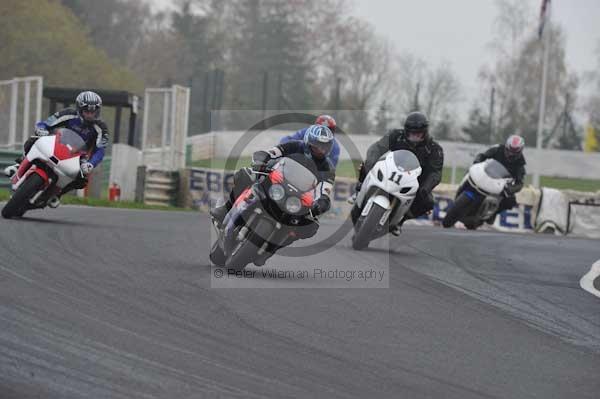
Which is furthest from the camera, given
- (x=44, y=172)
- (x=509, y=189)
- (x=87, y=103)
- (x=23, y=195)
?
(x=509, y=189)

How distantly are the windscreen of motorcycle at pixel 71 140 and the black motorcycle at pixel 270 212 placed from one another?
387 centimetres

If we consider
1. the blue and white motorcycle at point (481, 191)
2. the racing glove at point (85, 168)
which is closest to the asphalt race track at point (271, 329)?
the racing glove at point (85, 168)

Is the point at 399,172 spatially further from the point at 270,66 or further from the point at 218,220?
the point at 270,66

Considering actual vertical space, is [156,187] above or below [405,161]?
below

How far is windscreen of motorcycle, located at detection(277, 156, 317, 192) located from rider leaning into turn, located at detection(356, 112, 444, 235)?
4.20m

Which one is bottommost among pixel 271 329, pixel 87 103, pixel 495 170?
pixel 271 329

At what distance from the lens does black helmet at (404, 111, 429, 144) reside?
13109mm

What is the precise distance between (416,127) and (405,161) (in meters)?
1.23

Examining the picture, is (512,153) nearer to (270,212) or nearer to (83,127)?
(83,127)

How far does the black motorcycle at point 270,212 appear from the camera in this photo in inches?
329

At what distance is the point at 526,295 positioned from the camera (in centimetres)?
917

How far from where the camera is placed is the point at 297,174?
8.42 metres

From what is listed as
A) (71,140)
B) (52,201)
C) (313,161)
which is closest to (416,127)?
(71,140)

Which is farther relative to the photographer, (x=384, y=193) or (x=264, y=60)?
(x=264, y=60)
